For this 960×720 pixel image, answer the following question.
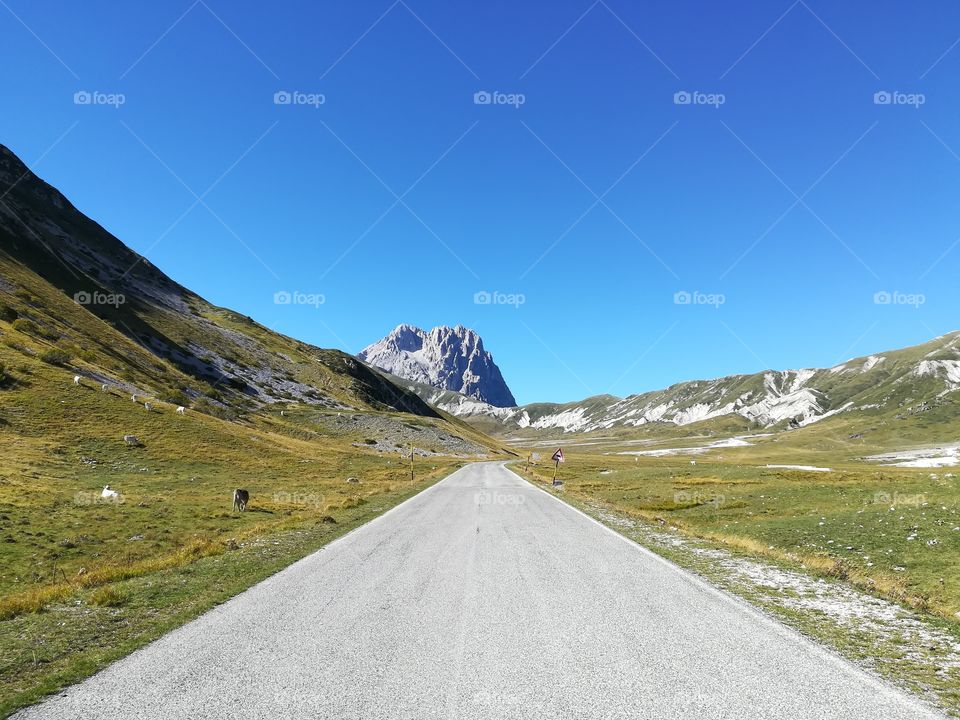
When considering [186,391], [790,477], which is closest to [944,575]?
[790,477]

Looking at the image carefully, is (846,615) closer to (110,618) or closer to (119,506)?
(110,618)

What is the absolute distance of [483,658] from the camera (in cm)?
655

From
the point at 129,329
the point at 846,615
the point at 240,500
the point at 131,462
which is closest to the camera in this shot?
the point at 846,615

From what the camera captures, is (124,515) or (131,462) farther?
(131,462)

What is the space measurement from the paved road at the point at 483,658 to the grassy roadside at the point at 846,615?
0.49 meters

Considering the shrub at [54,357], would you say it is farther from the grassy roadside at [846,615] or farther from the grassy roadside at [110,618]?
the grassy roadside at [846,615]

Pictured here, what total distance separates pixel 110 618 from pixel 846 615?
1215 centimetres

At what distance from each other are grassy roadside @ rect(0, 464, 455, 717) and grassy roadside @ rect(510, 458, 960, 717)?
31.2 ft

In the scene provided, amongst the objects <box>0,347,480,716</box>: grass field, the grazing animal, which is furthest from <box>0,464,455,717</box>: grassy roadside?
the grazing animal

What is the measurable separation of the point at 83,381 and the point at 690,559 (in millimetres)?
56308

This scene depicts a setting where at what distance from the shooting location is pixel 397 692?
561cm

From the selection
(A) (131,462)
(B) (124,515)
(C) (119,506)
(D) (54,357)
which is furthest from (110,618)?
(D) (54,357)

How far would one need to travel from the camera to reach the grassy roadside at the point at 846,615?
6.25 m

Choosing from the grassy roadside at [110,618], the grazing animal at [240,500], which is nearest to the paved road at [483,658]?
the grassy roadside at [110,618]
